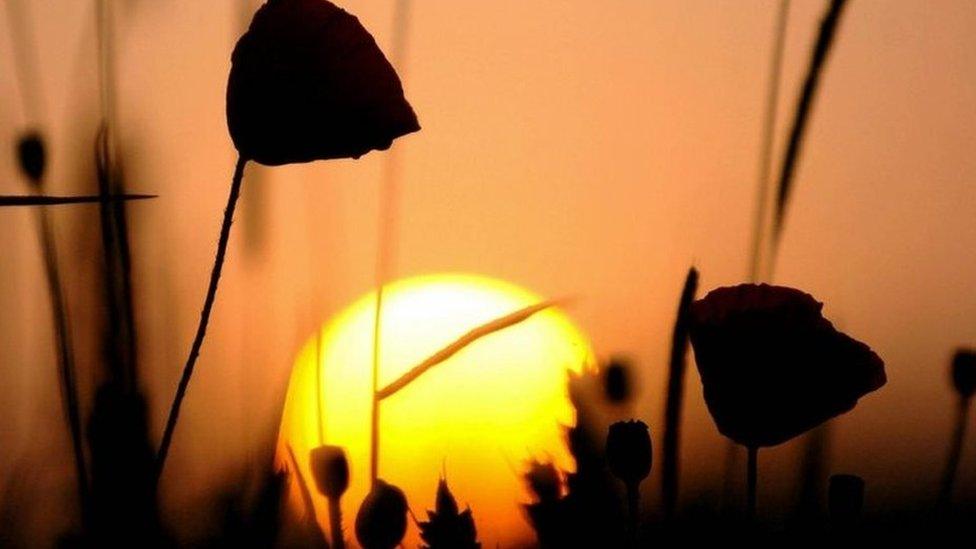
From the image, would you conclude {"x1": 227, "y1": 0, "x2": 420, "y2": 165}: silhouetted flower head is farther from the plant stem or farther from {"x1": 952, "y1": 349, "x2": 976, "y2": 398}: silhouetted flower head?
{"x1": 952, "y1": 349, "x2": 976, "y2": 398}: silhouetted flower head

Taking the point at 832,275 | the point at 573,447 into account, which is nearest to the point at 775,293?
the point at 573,447

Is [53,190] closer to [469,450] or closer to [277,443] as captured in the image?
[277,443]

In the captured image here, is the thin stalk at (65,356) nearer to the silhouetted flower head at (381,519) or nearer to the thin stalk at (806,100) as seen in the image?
the silhouetted flower head at (381,519)

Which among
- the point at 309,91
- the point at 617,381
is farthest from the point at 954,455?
the point at 309,91

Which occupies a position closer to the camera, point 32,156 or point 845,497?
point 845,497

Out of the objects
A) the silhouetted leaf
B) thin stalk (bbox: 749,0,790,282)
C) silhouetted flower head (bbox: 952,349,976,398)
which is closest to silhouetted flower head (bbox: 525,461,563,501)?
the silhouetted leaf

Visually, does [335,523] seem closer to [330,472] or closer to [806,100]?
[330,472]
